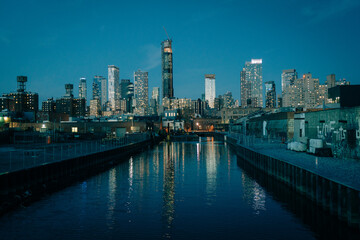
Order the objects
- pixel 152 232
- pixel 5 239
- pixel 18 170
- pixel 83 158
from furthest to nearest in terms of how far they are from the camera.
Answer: pixel 83 158
pixel 18 170
pixel 152 232
pixel 5 239

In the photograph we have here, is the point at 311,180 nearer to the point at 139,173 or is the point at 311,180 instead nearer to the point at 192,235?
the point at 192,235

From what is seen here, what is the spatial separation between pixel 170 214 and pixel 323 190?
11.1 m

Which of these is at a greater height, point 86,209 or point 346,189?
point 346,189

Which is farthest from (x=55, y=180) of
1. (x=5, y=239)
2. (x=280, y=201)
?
(x=280, y=201)

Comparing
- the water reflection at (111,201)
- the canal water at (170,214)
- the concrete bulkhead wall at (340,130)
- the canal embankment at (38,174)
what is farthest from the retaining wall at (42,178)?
the concrete bulkhead wall at (340,130)

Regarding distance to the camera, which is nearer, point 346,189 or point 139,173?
point 346,189

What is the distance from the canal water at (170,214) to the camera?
20.2 metres

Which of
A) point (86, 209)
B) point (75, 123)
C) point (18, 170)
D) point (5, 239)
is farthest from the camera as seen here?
point (75, 123)

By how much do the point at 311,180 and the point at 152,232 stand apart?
43.1 feet

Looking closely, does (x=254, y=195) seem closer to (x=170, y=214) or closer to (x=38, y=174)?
(x=170, y=214)

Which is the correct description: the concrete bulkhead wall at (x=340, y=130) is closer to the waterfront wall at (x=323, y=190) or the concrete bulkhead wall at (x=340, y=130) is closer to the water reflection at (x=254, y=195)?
the waterfront wall at (x=323, y=190)

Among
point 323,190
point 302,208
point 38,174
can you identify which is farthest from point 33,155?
point 323,190

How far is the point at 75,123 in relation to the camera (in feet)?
447

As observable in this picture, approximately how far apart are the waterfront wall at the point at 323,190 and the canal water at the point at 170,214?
730 millimetres
